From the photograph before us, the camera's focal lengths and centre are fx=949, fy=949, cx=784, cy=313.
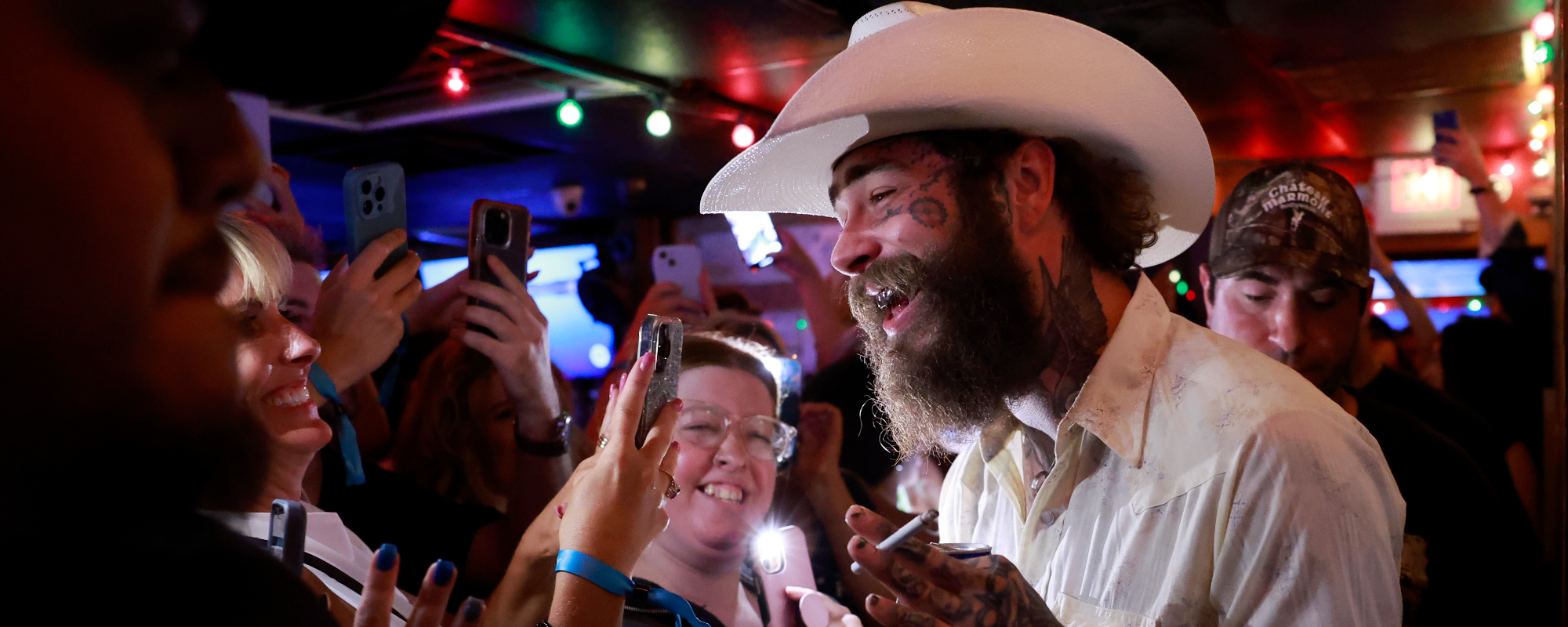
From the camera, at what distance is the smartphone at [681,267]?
348 cm

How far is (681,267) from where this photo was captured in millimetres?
3500

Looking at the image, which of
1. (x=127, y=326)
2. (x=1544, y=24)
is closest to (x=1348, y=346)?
(x=127, y=326)

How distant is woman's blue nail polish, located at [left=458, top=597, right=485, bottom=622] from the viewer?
3.02 ft

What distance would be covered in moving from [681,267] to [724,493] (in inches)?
55.4

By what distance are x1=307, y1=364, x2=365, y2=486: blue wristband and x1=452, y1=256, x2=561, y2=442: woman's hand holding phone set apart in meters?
0.29

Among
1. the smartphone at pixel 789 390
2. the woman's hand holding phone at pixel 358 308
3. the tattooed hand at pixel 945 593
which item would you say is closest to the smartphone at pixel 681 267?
the smartphone at pixel 789 390

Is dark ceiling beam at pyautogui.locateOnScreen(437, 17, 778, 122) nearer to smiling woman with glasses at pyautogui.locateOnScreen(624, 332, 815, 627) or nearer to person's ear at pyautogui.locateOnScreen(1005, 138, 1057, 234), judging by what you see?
smiling woman with glasses at pyautogui.locateOnScreen(624, 332, 815, 627)

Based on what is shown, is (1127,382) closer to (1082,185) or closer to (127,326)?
(1082,185)

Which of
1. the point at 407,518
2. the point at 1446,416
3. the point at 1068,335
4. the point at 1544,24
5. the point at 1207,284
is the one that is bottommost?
the point at 407,518

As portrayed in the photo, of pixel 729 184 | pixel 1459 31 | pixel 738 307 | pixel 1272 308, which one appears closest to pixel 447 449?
pixel 729 184

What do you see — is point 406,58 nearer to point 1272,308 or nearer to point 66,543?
point 66,543

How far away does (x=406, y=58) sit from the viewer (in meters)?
0.59

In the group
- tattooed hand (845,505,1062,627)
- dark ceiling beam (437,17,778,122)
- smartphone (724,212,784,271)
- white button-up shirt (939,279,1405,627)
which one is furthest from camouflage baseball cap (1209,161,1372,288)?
dark ceiling beam (437,17,778,122)

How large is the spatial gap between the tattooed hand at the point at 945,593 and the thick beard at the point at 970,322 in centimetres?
44
